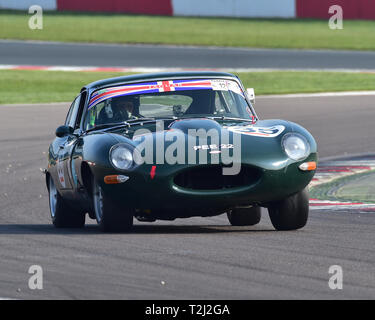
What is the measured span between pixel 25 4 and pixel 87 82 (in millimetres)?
11827

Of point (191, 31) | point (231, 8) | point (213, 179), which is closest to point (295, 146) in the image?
point (213, 179)

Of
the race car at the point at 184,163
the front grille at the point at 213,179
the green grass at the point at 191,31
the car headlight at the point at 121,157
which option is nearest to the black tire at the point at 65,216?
the race car at the point at 184,163

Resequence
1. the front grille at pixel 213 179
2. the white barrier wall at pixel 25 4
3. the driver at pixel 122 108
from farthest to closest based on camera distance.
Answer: the white barrier wall at pixel 25 4 < the driver at pixel 122 108 < the front grille at pixel 213 179

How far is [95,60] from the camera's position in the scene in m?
28.4

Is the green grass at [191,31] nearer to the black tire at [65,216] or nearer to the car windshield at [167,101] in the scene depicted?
the black tire at [65,216]

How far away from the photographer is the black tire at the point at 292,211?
25.8 ft

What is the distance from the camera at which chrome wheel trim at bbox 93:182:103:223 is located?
7773 millimetres

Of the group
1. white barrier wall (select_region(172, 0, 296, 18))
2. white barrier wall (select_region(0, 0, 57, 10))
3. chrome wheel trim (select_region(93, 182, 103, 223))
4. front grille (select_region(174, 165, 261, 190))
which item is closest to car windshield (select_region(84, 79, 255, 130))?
chrome wheel trim (select_region(93, 182, 103, 223))

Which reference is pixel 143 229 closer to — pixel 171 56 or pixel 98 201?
pixel 98 201

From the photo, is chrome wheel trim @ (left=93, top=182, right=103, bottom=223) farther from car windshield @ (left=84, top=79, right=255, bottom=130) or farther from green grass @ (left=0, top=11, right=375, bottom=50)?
green grass @ (left=0, top=11, right=375, bottom=50)

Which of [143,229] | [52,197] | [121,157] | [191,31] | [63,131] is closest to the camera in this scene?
[121,157]

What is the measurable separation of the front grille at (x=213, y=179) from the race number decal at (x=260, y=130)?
33cm

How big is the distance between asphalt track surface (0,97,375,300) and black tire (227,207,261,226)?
0.34 feet

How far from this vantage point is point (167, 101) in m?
8.61
